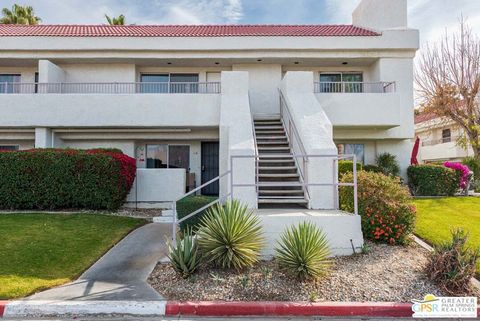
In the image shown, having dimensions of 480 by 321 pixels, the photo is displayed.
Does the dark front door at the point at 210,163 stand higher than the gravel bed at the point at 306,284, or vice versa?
the dark front door at the point at 210,163

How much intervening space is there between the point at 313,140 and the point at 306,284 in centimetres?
433

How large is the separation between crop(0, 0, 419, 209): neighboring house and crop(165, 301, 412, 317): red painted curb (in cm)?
691

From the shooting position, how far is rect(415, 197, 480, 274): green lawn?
853cm

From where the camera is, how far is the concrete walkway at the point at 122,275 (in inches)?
225

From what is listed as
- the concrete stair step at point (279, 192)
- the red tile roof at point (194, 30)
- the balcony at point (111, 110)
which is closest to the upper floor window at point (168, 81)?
the red tile roof at point (194, 30)

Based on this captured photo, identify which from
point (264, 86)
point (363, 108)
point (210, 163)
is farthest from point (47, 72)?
point (363, 108)

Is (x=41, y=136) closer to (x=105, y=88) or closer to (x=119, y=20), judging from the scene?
(x=105, y=88)

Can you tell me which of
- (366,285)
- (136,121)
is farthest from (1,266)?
A: (136,121)

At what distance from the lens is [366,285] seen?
19.5 feet

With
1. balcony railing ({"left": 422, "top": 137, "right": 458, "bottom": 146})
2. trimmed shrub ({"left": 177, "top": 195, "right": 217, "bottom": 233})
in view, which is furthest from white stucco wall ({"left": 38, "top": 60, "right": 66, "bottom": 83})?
balcony railing ({"left": 422, "top": 137, "right": 458, "bottom": 146})

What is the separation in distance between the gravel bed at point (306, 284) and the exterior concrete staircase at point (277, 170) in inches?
92.6

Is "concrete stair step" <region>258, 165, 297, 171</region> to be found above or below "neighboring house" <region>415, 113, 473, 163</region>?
below

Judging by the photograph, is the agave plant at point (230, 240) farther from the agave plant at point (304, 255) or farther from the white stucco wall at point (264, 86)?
the white stucco wall at point (264, 86)

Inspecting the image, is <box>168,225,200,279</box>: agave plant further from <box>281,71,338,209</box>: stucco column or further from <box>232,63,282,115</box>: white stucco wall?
<box>232,63,282,115</box>: white stucco wall
